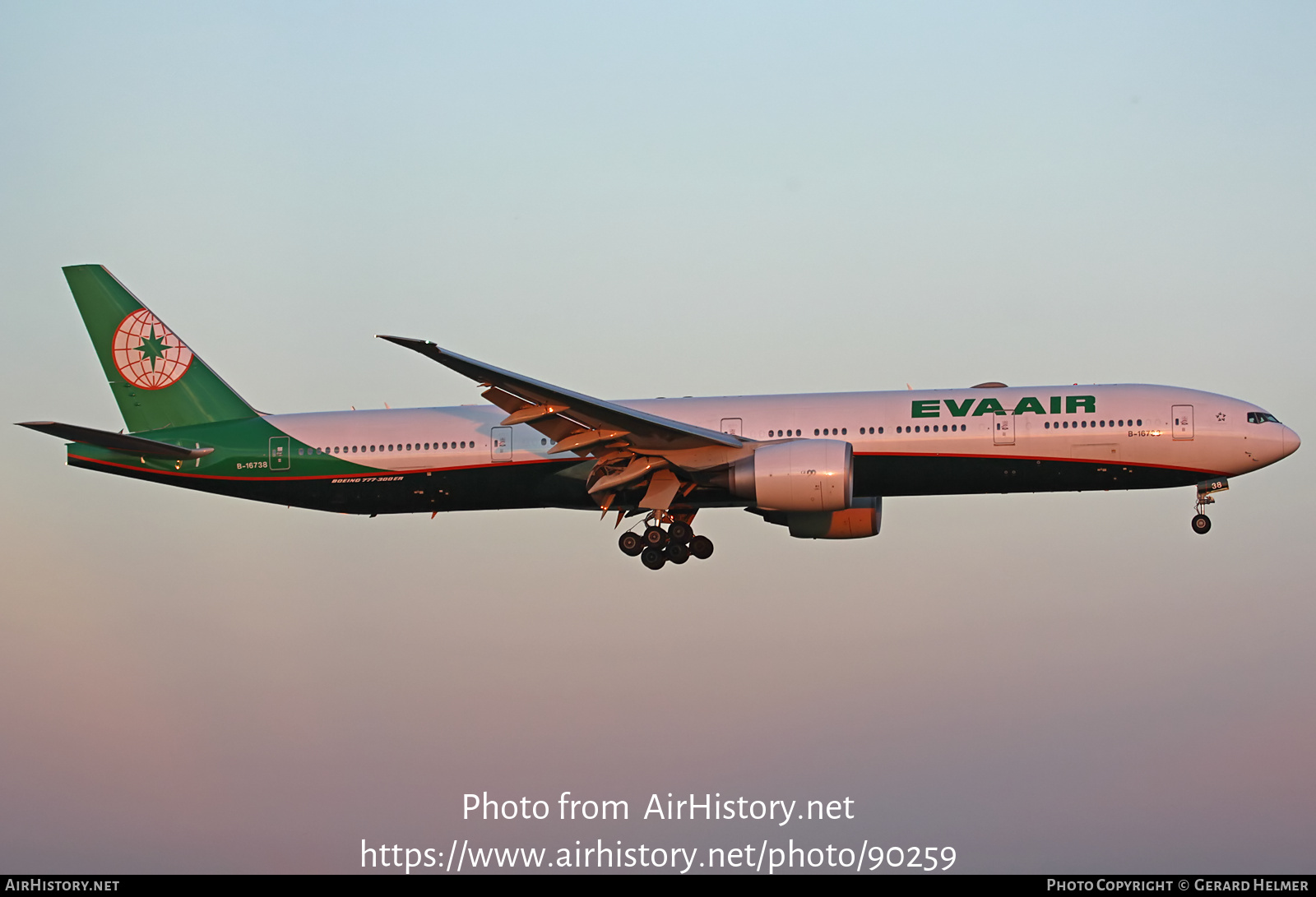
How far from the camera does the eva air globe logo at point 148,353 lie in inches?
1570

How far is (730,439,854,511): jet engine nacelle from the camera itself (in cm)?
3266

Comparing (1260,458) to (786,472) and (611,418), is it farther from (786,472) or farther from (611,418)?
(611,418)

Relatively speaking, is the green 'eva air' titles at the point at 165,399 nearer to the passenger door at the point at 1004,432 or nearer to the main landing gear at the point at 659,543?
the main landing gear at the point at 659,543

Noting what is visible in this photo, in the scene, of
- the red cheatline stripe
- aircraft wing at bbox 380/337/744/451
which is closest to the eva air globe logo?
the red cheatline stripe

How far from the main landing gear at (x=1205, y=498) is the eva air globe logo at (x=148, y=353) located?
25.8m

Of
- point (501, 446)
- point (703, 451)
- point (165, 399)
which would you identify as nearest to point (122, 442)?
point (165, 399)

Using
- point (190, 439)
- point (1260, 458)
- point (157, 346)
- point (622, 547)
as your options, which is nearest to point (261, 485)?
point (190, 439)

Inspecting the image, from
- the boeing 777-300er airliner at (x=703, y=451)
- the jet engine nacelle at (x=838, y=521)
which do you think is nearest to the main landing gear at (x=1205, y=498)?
the boeing 777-300er airliner at (x=703, y=451)

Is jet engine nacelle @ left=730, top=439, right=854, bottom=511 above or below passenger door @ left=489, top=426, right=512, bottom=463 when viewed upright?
below

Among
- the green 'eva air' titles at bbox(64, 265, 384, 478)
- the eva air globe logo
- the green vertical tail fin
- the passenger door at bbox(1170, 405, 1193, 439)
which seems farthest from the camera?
the eva air globe logo

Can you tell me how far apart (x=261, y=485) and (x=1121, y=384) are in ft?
69.6

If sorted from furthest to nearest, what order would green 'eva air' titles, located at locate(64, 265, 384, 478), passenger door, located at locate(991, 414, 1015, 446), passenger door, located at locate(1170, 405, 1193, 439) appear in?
green 'eva air' titles, located at locate(64, 265, 384, 478)
passenger door, located at locate(991, 414, 1015, 446)
passenger door, located at locate(1170, 405, 1193, 439)

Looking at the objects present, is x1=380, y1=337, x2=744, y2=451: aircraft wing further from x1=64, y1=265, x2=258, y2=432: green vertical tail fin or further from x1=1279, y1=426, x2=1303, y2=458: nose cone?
x1=1279, y1=426, x2=1303, y2=458: nose cone

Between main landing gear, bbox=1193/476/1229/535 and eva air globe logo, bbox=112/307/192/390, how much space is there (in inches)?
1017
